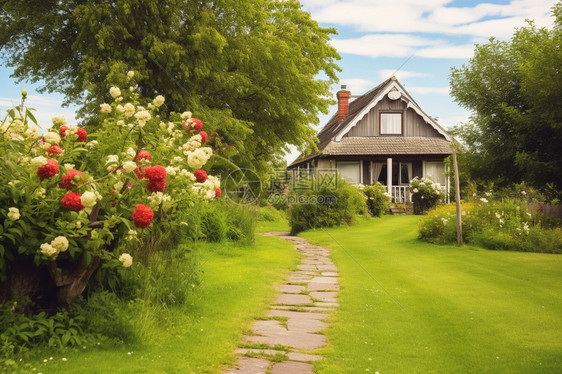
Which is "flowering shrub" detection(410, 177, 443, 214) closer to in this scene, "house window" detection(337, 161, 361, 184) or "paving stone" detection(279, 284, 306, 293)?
"house window" detection(337, 161, 361, 184)

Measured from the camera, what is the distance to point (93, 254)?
4.04m

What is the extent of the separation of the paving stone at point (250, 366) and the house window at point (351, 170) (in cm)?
2250

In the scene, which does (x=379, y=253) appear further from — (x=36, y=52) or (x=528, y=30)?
(x=36, y=52)

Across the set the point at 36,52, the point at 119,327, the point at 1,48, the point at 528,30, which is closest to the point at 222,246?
the point at 119,327

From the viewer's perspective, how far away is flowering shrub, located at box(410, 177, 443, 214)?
70.8ft

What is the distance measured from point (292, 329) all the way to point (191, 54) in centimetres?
1107

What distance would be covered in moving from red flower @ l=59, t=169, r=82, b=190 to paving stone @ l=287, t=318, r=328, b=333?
2738 millimetres

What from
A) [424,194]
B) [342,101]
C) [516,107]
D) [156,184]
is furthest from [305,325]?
[342,101]

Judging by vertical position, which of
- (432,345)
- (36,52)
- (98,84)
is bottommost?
(432,345)

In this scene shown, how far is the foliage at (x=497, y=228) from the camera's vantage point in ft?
37.1

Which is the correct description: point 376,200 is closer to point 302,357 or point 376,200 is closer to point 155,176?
point 302,357

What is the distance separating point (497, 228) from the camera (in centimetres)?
1209

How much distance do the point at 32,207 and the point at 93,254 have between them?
2.04 feet

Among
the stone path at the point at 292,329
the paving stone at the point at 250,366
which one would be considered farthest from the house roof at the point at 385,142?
the paving stone at the point at 250,366
